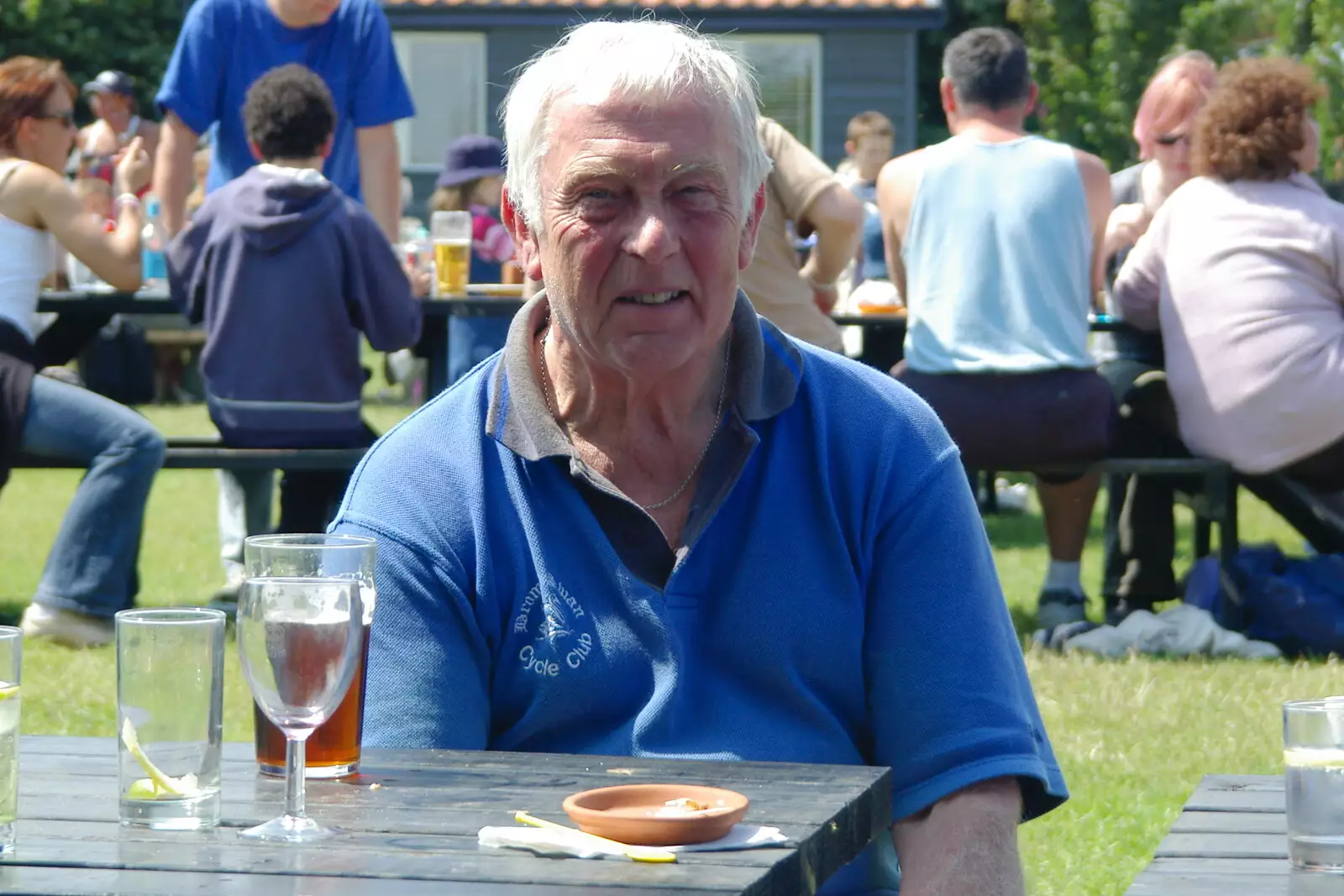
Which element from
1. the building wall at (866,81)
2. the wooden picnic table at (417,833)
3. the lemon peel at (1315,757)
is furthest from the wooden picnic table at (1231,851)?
the building wall at (866,81)

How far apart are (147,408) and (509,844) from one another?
1397cm

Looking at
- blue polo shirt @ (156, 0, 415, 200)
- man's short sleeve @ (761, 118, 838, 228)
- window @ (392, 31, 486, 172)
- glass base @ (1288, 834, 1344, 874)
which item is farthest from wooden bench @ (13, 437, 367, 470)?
window @ (392, 31, 486, 172)

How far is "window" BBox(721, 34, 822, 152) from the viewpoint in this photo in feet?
79.4

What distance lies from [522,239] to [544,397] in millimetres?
237

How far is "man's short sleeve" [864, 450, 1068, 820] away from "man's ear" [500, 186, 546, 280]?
56 centimetres

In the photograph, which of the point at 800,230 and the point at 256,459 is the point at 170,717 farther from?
the point at 800,230

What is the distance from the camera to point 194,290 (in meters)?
6.67

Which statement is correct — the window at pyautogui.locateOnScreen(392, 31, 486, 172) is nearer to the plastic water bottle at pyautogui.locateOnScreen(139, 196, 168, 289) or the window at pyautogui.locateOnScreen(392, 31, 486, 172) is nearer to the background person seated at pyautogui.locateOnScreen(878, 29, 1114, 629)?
the plastic water bottle at pyautogui.locateOnScreen(139, 196, 168, 289)

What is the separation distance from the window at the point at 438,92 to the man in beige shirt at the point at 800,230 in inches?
757

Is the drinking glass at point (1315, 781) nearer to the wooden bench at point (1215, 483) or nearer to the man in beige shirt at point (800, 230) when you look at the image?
the wooden bench at point (1215, 483)

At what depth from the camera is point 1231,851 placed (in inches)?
93.7

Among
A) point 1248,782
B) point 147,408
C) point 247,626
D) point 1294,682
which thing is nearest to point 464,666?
point 247,626

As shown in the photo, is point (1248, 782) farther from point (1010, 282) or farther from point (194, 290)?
point (194, 290)

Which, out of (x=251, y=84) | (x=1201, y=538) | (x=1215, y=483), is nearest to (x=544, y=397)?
(x=1215, y=483)
